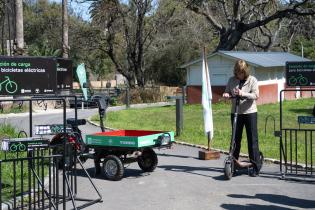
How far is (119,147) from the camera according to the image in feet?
31.8

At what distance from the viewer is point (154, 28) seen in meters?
43.4

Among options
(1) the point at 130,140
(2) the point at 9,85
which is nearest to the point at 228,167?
(1) the point at 130,140

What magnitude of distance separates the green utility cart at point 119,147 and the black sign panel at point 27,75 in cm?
252

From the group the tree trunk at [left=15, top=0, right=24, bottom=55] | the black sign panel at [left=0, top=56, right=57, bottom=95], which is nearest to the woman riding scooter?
the black sign panel at [left=0, top=56, right=57, bottom=95]

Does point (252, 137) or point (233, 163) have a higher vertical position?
point (252, 137)

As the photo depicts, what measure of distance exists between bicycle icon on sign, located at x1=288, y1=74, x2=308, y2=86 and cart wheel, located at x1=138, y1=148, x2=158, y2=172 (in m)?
2.76

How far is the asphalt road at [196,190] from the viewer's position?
7938 millimetres

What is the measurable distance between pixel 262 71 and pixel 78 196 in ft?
91.4

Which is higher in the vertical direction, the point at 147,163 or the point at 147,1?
the point at 147,1

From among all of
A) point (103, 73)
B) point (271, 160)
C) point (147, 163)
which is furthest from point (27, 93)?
point (103, 73)

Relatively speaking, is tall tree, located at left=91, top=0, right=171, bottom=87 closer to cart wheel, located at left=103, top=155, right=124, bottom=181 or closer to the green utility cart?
the green utility cart

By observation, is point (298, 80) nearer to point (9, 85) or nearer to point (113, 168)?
point (113, 168)

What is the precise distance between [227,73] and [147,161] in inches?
924

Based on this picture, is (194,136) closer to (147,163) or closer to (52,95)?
(147,163)
